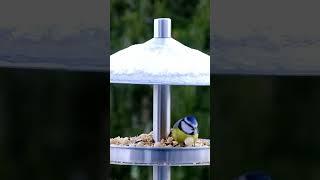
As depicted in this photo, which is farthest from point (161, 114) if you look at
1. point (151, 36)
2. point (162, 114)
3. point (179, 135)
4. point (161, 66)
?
point (151, 36)

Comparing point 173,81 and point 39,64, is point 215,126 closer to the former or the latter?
point 173,81

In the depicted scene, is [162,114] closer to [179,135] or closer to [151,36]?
[179,135]

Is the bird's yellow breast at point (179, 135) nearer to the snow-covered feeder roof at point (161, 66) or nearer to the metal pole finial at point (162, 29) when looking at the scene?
the snow-covered feeder roof at point (161, 66)

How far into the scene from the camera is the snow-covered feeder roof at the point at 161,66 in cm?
194

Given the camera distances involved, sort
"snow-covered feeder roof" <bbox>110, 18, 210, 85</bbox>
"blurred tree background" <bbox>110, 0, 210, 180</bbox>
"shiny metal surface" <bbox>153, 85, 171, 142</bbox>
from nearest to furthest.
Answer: "snow-covered feeder roof" <bbox>110, 18, 210, 85</bbox> → "shiny metal surface" <bbox>153, 85, 171, 142</bbox> → "blurred tree background" <bbox>110, 0, 210, 180</bbox>

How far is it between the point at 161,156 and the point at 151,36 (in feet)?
3.47

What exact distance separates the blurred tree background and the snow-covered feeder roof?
874 millimetres

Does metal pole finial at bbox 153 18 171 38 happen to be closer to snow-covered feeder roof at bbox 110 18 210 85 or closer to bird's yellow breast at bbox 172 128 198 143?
snow-covered feeder roof at bbox 110 18 210 85

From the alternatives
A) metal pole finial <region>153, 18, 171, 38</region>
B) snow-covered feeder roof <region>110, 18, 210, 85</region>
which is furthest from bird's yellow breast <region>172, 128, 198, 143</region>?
metal pole finial <region>153, 18, 171, 38</region>

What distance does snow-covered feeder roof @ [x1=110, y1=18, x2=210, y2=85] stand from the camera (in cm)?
194

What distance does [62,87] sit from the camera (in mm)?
1862

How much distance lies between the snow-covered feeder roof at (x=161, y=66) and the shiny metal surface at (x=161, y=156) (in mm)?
207

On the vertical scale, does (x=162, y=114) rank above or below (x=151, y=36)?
below

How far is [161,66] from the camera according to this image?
6.40 ft
